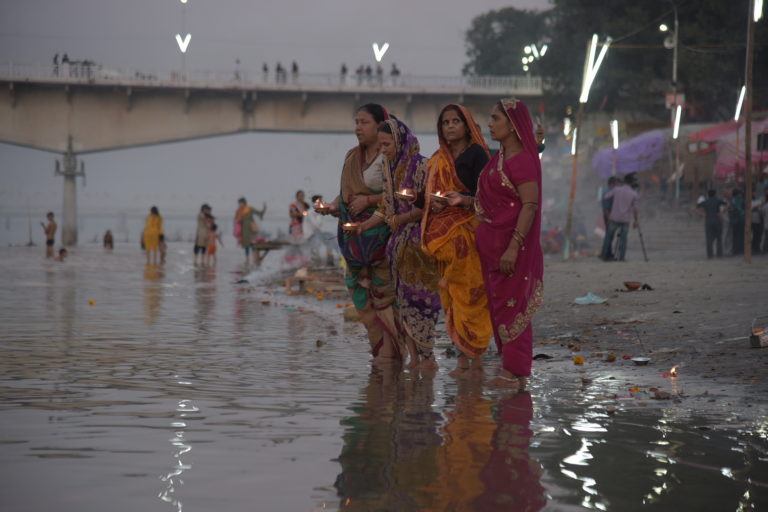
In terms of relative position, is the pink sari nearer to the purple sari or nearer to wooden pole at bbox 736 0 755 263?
the purple sari

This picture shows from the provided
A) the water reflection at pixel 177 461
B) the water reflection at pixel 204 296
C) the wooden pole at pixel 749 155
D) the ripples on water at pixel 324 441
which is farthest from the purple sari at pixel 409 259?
the wooden pole at pixel 749 155

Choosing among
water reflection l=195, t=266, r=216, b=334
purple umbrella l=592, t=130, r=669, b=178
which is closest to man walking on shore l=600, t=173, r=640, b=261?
water reflection l=195, t=266, r=216, b=334

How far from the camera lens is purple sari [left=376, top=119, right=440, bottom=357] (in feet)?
24.6

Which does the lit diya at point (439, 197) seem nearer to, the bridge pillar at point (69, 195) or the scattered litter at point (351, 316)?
the scattered litter at point (351, 316)

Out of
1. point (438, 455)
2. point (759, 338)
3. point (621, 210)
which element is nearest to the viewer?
point (438, 455)

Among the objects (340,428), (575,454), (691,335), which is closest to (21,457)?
(340,428)

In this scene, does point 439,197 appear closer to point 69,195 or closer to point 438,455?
point 438,455

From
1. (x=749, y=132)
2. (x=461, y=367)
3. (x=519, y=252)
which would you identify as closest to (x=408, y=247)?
(x=461, y=367)

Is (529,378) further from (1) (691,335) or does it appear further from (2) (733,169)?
(2) (733,169)

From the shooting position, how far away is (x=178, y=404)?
559 cm

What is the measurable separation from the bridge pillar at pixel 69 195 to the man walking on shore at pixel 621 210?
37963 mm

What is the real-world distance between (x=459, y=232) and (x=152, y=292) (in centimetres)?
1013

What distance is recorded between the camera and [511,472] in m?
3.99

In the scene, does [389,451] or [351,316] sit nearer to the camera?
[389,451]
